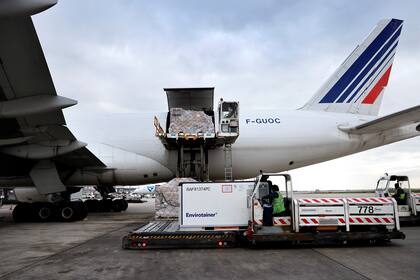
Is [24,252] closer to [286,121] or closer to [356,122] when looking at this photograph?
[286,121]

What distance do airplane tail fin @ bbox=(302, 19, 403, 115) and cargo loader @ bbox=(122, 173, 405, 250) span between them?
9275 millimetres

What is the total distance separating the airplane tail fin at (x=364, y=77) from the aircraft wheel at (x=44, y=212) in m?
12.2

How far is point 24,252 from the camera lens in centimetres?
815

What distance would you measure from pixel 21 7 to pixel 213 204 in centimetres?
564

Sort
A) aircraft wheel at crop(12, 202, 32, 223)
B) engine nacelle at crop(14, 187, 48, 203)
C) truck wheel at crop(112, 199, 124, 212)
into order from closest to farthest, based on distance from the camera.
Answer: aircraft wheel at crop(12, 202, 32, 223) < engine nacelle at crop(14, 187, 48, 203) < truck wheel at crop(112, 199, 124, 212)

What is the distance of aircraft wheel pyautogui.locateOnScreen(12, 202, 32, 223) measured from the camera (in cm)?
1511

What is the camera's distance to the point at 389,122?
44.9 feet

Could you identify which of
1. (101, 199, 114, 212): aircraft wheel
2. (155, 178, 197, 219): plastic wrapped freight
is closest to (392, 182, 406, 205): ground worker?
(155, 178, 197, 219): plastic wrapped freight

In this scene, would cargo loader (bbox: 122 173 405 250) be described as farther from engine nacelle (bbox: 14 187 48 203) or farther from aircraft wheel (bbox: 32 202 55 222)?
engine nacelle (bbox: 14 187 48 203)

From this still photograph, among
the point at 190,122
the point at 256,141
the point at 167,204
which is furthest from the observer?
the point at 256,141

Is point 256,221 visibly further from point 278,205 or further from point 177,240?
point 177,240

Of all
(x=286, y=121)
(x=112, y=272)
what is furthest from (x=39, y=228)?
(x=286, y=121)

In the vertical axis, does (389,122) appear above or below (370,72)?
below

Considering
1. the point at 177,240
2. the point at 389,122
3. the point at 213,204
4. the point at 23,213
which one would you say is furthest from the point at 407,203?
the point at 23,213
